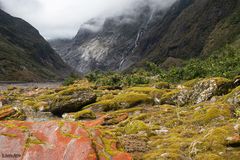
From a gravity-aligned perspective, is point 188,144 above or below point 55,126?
below

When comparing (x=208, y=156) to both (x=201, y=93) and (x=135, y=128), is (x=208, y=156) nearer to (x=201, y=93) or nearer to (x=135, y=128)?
(x=135, y=128)

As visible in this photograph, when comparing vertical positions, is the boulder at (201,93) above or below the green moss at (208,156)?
above

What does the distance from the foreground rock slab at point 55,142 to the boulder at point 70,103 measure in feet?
99.9

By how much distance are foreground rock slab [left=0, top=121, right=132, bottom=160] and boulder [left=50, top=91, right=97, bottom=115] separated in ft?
99.9

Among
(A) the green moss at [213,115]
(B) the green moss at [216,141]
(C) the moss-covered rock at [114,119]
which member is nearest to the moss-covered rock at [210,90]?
(C) the moss-covered rock at [114,119]

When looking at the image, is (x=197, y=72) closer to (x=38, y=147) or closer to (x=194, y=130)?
(x=194, y=130)

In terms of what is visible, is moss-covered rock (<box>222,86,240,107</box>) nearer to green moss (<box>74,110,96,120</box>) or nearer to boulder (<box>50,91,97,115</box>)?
green moss (<box>74,110,96,120</box>)

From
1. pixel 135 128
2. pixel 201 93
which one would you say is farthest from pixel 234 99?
pixel 135 128

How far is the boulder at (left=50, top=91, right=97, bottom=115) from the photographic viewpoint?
48.0 meters

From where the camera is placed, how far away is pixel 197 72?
9994cm

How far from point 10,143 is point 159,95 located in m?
37.0

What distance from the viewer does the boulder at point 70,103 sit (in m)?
48.0

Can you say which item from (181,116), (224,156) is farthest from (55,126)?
(181,116)

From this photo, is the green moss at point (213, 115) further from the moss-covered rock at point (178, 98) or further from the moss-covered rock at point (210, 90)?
the moss-covered rock at point (178, 98)
